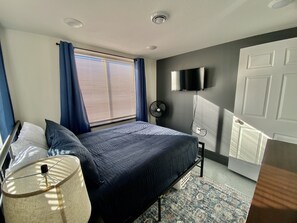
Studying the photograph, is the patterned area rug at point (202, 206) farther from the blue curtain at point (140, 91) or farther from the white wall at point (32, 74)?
the white wall at point (32, 74)

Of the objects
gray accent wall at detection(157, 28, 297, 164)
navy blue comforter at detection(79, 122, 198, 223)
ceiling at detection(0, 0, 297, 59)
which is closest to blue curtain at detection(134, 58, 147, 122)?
gray accent wall at detection(157, 28, 297, 164)

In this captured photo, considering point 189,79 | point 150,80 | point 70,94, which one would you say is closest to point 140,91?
point 150,80

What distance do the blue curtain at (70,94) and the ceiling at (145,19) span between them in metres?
0.28

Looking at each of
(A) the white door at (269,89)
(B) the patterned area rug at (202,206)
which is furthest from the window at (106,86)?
(A) the white door at (269,89)

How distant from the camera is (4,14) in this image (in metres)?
1.47

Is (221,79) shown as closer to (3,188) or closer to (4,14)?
(3,188)

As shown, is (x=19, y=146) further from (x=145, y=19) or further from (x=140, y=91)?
(x=140, y=91)

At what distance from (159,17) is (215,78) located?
1687 mm

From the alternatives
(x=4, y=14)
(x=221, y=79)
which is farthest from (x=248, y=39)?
(x=4, y=14)

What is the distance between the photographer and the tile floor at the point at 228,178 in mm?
2023

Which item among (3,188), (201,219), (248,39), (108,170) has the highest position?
(248,39)

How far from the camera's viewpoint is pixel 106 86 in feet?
Answer: 9.43

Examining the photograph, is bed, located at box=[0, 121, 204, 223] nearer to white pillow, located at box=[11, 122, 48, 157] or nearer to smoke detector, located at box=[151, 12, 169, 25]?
white pillow, located at box=[11, 122, 48, 157]

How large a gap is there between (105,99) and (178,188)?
2139 millimetres
